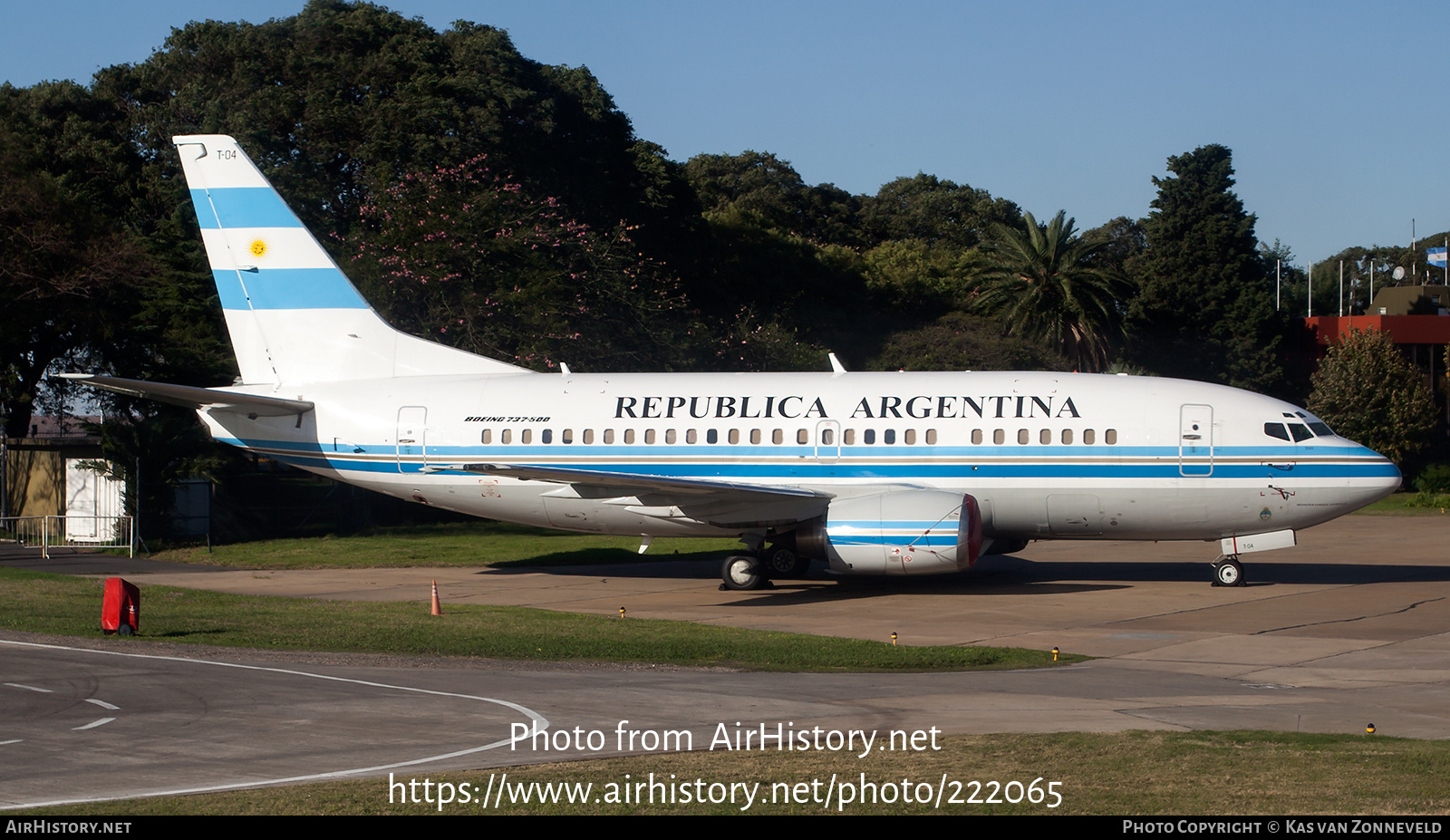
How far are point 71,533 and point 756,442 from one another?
2120 cm

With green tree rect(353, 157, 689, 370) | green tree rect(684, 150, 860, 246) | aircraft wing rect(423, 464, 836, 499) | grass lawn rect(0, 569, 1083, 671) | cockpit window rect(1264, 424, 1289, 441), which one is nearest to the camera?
grass lawn rect(0, 569, 1083, 671)

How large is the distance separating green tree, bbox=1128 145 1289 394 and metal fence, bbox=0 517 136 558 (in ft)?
172

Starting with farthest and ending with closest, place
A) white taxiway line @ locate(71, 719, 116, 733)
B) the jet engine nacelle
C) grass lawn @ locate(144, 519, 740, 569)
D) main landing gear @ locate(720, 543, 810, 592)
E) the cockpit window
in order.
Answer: grass lawn @ locate(144, 519, 740, 569), main landing gear @ locate(720, 543, 810, 592), the cockpit window, the jet engine nacelle, white taxiway line @ locate(71, 719, 116, 733)

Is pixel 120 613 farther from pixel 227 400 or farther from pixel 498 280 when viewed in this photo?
pixel 498 280

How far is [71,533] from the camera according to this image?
114 feet

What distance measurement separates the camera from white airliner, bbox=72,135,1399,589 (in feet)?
77.0

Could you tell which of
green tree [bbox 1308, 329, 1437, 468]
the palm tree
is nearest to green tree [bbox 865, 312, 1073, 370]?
the palm tree

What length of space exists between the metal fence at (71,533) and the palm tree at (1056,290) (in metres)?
37.6

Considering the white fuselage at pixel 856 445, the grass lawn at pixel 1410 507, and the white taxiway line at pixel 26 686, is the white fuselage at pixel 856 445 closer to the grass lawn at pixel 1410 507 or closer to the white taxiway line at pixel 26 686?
the white taxiway line at pixel 26 686

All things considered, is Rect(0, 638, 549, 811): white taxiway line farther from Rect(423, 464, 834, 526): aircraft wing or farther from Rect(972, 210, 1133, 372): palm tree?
Rect(972, 210, 1133, 372): palm tree

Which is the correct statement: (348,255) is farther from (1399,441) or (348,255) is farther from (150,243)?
(1399,441)

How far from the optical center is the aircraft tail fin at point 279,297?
28.1 metres

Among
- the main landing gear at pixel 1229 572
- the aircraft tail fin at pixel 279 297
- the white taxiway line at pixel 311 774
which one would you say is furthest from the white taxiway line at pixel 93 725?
the main landing gear at pixel 1229 572

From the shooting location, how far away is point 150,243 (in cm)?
4234
